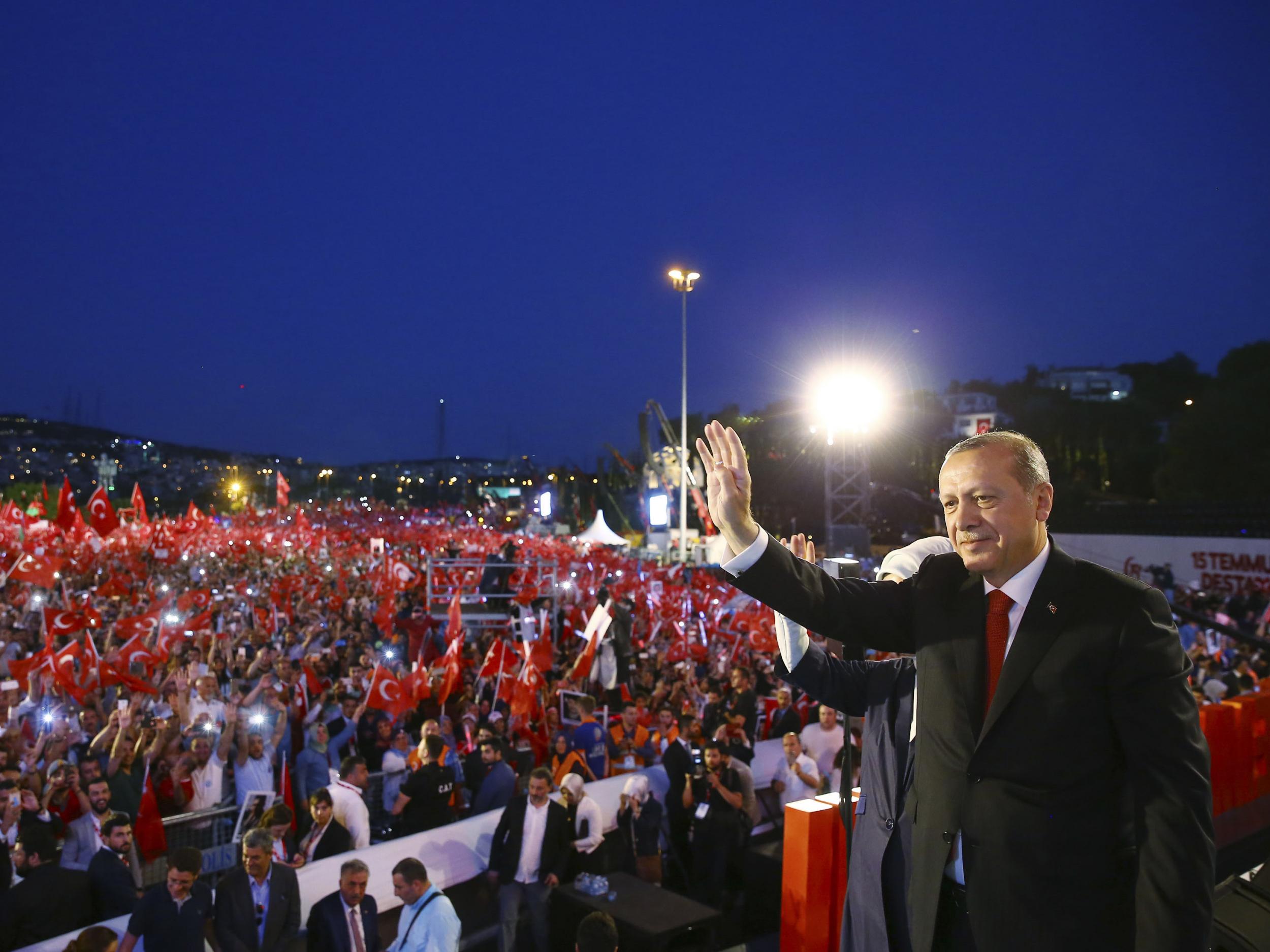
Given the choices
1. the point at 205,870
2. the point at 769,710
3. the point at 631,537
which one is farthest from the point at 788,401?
the point at 205,870

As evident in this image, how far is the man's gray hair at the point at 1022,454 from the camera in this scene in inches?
75.0

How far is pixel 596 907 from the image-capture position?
5734mm

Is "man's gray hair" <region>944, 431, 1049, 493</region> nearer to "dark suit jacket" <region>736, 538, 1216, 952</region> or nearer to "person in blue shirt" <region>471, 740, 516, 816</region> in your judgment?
"dark suit jacket" <region>736, 538, 1216, 952</region>

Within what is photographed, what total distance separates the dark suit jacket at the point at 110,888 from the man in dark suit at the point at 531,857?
235cm

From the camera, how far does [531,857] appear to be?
633cm

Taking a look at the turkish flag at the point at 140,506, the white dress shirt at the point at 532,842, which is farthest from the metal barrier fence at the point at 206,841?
the turkish flag at the point at 140,506

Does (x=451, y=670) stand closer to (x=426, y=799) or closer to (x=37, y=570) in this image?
(x=426, y=799)

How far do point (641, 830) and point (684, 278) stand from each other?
18832 millimetres

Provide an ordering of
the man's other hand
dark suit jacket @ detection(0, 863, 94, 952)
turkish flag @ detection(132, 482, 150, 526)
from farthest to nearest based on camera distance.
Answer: turkish flag @ detection(132, 482, 150, 526), dark suit jacket @ detection(0, 863, 94, 952), the man's other hand

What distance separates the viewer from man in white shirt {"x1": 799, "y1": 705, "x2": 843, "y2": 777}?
8.34 metres

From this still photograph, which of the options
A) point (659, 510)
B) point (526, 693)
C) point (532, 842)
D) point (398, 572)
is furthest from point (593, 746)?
point (659, 510)

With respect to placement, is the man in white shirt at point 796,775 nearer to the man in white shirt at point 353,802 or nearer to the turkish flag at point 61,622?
the man in white shirt at point 353,802

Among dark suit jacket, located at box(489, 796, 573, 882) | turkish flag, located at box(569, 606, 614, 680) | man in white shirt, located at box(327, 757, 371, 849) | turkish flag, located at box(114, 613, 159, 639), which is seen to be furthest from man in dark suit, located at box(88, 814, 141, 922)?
turkish flag, located at box(569, 606, 614, 680)

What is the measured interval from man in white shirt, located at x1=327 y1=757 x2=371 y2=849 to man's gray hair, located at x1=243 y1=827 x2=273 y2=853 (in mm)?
1127
